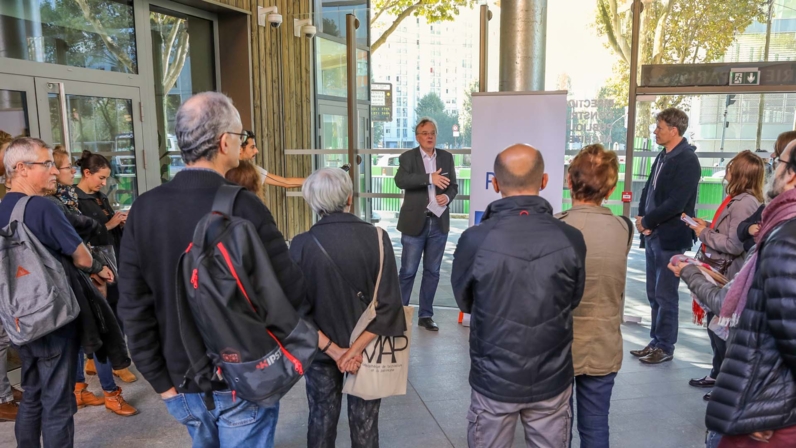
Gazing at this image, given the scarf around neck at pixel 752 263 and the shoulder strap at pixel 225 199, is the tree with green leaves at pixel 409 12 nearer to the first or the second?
the scarf around neck at pixel 752 263

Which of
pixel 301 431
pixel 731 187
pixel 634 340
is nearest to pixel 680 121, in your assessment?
pixel 731 187

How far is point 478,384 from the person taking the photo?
2172 mm

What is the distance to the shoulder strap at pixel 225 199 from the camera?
1.64 m

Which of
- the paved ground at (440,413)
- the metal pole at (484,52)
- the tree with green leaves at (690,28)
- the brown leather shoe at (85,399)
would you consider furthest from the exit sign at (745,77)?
the brown leather shoe at (85,399)

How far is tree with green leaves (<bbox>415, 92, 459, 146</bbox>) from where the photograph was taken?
577 centimetres

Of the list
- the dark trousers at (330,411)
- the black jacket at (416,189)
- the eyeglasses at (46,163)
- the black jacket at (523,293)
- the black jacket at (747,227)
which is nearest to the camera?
the black jacket at (523,293)

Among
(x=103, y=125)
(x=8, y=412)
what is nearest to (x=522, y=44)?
(x=103, y=125)

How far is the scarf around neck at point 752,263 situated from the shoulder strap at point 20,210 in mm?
3145

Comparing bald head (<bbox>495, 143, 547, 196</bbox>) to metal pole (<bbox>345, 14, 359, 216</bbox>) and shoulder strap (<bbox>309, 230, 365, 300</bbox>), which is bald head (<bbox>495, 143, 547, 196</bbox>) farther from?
metal pole (<bbox>345, 14, 359, 216</bbox>)

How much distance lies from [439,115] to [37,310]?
4213 mm

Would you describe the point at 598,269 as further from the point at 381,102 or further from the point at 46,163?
the point at 381,102

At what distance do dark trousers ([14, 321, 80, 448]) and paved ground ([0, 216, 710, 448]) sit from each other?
62cm

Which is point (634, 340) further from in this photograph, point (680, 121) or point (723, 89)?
point (723, 89)

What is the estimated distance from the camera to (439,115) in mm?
5805
